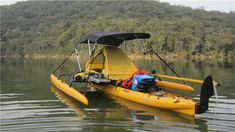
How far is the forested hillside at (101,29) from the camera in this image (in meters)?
83.4

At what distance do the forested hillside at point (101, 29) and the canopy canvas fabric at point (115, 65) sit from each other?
6183 cm

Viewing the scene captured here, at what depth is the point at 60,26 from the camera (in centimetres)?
12206

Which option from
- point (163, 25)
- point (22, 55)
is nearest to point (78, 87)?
point (163, 25)

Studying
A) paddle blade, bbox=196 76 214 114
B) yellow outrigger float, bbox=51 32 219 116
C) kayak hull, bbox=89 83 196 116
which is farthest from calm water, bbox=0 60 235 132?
paddle blade, bbox=196 76 214 114

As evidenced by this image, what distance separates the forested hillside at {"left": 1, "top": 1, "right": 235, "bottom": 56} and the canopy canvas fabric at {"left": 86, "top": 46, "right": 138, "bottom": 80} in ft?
203

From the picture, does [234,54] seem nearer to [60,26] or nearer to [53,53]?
[53,53]

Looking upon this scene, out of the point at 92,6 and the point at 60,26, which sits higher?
the point at 92,6

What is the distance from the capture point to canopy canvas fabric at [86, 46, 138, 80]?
17.2 m

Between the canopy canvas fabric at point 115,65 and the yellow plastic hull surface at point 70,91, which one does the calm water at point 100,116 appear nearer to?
the yellow plastic hull surface at point 70,91

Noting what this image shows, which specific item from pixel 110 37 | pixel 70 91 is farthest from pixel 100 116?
pixel 110 37

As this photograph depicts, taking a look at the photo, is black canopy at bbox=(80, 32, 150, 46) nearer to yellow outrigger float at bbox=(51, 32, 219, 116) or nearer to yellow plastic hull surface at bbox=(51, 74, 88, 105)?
yellow outrigger float at bbox=(51, 32, 219, 116)

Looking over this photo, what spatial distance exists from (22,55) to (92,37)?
284 ft

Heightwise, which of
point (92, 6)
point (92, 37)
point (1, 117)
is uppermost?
point (92, 6)

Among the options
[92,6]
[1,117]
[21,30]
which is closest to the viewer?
[1,117]
